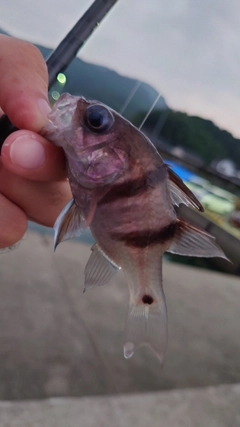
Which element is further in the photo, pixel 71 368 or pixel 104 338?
pixel 104 338

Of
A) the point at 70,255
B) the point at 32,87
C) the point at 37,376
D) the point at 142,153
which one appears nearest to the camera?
the point at 142,153

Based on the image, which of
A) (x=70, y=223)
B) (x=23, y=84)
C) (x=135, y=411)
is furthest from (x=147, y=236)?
(x=135, y=411)

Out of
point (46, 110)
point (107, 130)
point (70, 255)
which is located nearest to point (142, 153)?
point (107, 130)

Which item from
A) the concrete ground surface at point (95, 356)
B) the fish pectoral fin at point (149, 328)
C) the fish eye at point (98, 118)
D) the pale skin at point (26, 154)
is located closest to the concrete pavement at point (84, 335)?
the concrete ground surface at point (95, 356)

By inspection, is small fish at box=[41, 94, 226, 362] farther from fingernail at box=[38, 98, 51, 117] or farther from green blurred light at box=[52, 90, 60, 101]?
green blurred light at box=[52, 90, 60, 101]

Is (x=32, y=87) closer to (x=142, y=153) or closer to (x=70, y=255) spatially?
(x=142, y=153)

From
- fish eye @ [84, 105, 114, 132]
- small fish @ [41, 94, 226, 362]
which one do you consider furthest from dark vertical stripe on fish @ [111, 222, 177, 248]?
fish eye @ [84, 105, 114, 132]

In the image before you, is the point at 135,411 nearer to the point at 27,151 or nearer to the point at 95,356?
the point at 95,356
